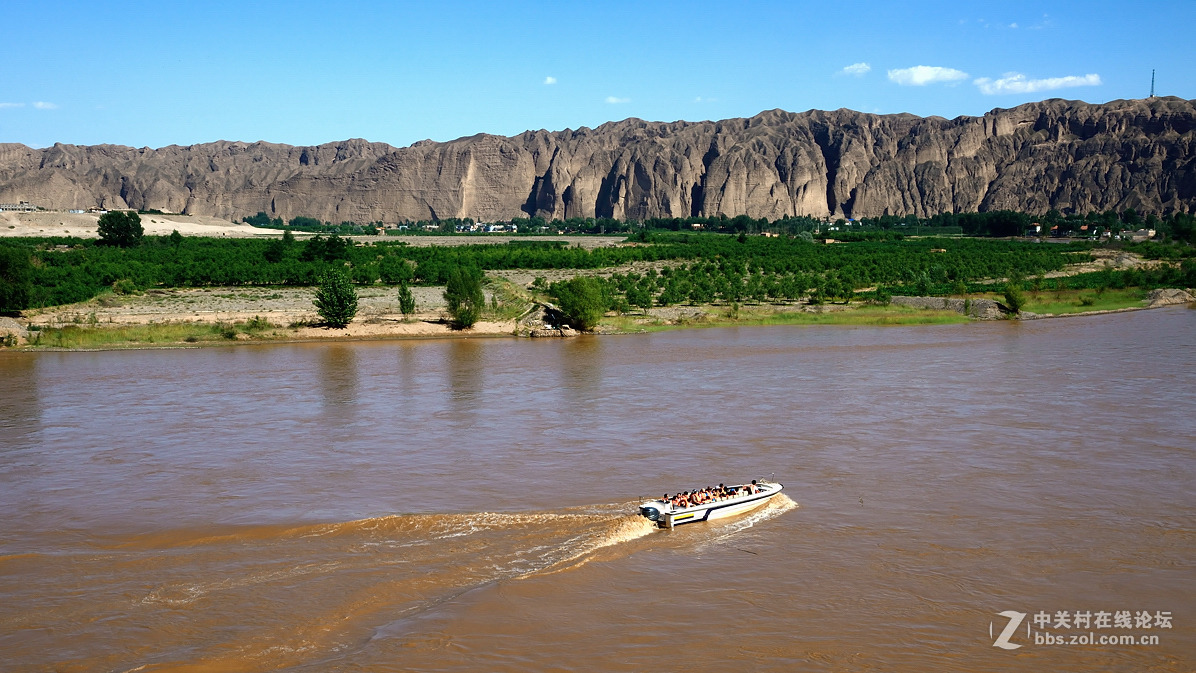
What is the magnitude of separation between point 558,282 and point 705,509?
1358 inches

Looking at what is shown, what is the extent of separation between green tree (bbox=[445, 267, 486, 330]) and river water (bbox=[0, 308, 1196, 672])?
11526 mm

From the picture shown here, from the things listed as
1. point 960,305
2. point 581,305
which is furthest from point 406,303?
point 960,305

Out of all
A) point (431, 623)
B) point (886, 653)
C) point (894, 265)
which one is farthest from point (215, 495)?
point (894, 265)

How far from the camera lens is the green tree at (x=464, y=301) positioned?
1518 inches

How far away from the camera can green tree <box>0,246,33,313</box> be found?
1489 inches

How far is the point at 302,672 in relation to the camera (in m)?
9.54

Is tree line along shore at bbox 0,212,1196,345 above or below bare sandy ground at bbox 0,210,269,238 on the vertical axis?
below

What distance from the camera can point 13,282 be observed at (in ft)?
125

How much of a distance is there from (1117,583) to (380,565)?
9685mm

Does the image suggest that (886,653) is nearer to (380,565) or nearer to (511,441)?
(380,565)

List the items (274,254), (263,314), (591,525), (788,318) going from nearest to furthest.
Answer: (591,525) < (263,314) < (788,318) < (274,254)

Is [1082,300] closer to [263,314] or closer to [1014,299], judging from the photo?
[1014,299]

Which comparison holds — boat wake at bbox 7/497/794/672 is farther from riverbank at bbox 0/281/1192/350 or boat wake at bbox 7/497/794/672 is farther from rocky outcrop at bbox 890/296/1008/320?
rocky outcrop at bbox 890/296/1008/320

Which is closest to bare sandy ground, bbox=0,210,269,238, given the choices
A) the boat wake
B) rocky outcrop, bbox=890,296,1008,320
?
rocky outcrop, bbox=890,296,1008,320
